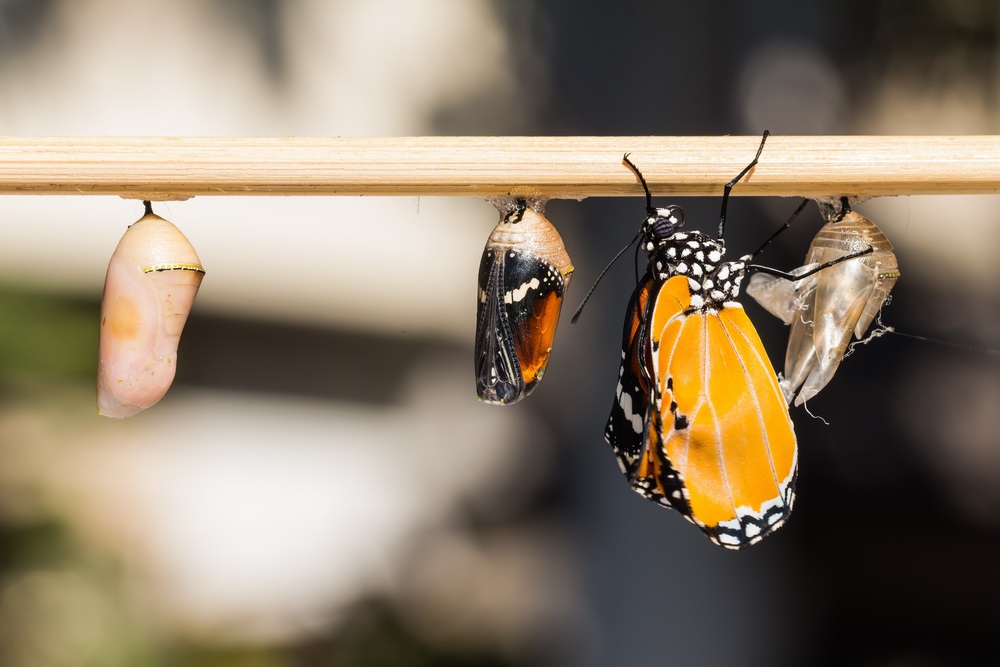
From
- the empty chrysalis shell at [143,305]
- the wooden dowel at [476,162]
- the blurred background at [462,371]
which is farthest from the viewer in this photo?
the blurred background at [462,371]

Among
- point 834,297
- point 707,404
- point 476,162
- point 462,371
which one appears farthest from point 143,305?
point 462,371

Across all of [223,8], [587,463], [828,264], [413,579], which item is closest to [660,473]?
[828,264]

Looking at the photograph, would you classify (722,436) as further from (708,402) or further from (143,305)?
(143,305)

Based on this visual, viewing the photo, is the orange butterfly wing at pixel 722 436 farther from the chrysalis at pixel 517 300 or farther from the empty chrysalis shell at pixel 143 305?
the empty chrysalis shell at pixel 143 305

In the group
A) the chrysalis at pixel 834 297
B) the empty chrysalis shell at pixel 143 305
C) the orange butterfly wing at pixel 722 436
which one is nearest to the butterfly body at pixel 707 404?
the orange butterfly wing at pixel 722 436

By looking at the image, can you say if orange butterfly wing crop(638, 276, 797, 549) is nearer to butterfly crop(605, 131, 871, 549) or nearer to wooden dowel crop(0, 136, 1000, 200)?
butterfly crop(605, 131, 871, 549)

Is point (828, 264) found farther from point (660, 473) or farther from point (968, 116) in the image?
point (968, 116)

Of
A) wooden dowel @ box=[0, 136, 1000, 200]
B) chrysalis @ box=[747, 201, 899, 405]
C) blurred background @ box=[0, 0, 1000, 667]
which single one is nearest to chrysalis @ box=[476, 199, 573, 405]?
wooden dowel @ box=[0, 136, 1000, 200]
